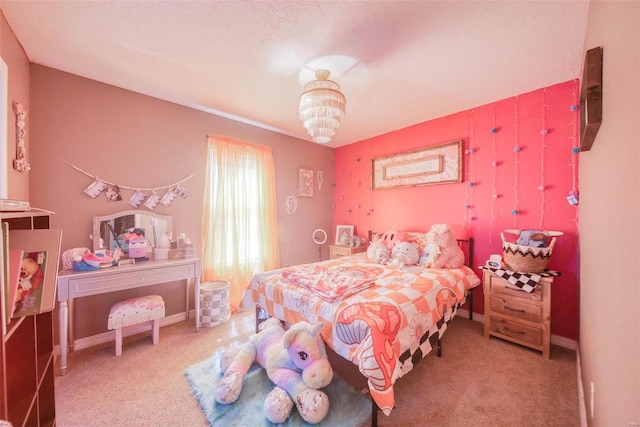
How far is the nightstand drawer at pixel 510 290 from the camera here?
2197 mm

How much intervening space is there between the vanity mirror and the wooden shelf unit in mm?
1292

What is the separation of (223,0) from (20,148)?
6.32ft

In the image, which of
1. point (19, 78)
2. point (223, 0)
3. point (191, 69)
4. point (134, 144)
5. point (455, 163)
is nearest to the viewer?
point (223, 0)

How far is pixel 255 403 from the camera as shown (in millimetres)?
1639

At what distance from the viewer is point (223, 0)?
1481 mm

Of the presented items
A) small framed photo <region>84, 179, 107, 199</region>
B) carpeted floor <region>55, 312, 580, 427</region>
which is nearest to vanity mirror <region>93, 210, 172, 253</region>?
small framed photo <region>84, 179, 107, 199</region>

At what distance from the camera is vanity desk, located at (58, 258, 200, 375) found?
6.42 ft

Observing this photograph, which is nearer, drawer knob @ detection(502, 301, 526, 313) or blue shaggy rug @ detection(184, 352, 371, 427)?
blue shaggy rug @ detection(184, 352, 371, 427)

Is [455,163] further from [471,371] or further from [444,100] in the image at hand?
[471,371]

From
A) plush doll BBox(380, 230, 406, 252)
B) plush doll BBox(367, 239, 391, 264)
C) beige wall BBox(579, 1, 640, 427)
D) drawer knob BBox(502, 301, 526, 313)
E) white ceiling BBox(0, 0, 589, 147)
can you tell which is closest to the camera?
beige wall BBox(579, 1, 640, 427)

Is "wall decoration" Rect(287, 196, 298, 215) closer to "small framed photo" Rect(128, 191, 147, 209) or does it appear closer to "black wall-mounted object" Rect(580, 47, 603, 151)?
"small framed photo" Rect(128, 191, 147, 209)

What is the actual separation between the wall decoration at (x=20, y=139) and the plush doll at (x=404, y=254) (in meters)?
3.38

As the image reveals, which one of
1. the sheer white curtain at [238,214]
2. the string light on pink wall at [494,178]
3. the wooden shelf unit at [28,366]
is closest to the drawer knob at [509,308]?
the string light on pink wall at [494,178]

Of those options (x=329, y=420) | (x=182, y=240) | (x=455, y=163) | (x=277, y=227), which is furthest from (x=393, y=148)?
(x=329, y=420)
